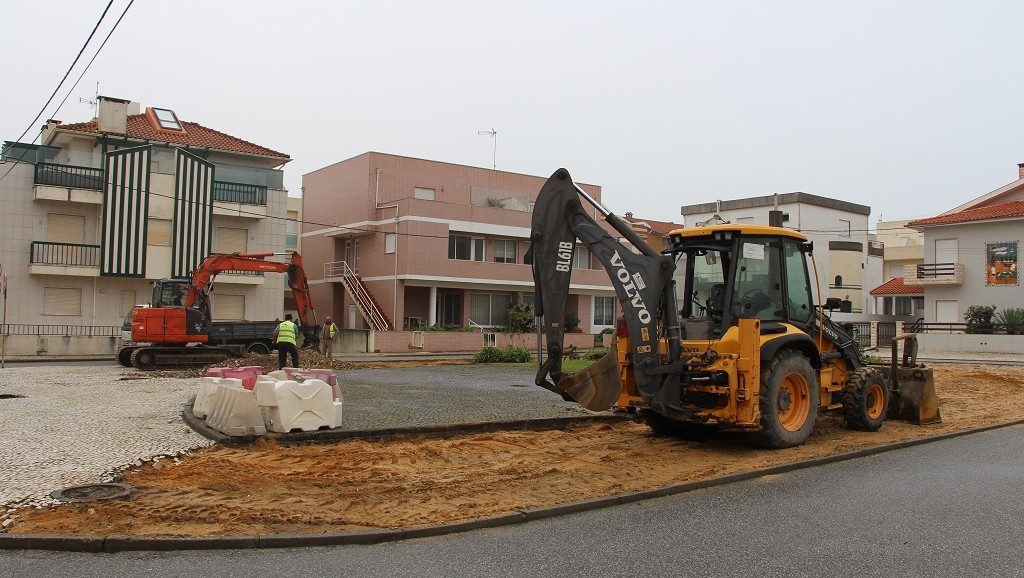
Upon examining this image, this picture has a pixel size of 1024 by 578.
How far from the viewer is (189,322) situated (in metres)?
26.0

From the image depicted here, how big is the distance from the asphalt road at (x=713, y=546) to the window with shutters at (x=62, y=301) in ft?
106

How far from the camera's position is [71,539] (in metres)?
6.02

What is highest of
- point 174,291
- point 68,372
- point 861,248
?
point 861,248

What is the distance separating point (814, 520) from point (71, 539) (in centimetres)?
592

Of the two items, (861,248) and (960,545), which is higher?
(861,248)

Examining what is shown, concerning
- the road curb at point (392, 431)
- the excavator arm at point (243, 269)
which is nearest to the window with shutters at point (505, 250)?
the excavator arm at point (243, 269)

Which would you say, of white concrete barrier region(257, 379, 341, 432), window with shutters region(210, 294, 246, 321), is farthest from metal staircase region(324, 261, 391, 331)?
white concrete barrier region(257, 379, 341, 432)

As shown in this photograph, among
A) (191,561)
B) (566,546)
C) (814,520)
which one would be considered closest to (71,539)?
(191,561)

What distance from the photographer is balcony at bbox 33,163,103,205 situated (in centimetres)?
3379

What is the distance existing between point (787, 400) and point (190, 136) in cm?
3688

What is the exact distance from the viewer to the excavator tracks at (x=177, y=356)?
25375 millimetres

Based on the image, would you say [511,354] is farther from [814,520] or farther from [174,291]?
[814,520]

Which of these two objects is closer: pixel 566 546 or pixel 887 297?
pixel 566 546

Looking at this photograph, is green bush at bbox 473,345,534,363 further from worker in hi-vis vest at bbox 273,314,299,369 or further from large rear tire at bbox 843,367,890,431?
large rear tire at bbox 843,367,890,431
